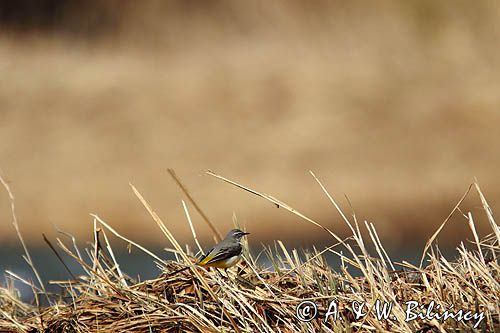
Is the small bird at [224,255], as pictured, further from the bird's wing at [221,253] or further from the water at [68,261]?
the water at [68,261]

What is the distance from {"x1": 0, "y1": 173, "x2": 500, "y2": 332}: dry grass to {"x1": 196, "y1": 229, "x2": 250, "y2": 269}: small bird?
37 millimetres

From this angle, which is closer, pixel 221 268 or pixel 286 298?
pixel 286 298

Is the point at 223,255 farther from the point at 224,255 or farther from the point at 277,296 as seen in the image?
the point at 277,296

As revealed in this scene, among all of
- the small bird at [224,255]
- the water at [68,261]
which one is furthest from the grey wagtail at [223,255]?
the water at [68,261]

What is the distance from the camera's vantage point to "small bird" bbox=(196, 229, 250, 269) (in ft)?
6.84

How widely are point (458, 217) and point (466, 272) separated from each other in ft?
19.9

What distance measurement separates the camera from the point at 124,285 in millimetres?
2266

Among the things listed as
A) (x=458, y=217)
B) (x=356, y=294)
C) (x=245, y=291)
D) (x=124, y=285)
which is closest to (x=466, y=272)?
(x=356, y=294)

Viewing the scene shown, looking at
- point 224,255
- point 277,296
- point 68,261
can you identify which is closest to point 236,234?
point 224,255

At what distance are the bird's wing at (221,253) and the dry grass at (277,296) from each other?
0.04 metres

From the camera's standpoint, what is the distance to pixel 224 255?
2.11m

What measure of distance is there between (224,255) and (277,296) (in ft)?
0.54

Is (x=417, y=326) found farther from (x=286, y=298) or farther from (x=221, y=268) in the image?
(x=221, y=268)

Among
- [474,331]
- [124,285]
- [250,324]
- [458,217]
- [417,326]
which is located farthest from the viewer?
[458,217]
